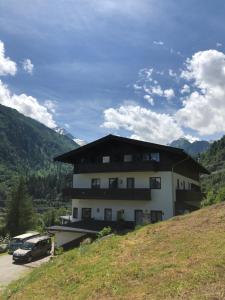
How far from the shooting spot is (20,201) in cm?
7012

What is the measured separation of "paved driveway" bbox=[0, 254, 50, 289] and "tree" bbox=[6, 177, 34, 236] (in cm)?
A: 3540

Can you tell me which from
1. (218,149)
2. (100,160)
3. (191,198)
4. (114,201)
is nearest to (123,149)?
(100,160)

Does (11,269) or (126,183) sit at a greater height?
(126,183)

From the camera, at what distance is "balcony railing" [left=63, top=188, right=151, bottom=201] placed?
34.9 meters

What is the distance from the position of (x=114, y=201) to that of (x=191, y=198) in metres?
9.82

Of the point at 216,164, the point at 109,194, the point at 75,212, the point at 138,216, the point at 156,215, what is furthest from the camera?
the point at 216,164

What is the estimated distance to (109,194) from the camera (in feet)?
122

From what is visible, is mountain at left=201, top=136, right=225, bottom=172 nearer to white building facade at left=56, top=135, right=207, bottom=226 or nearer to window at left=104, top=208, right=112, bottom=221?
white building facade at left=56, top=135, right=207, bottom=226

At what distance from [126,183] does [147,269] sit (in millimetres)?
24955

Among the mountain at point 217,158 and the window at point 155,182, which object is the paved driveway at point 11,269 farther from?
the mountain at point 217,158

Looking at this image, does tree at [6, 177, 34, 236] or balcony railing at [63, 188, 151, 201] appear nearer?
balcony railing at [63, 188, 151, 201]

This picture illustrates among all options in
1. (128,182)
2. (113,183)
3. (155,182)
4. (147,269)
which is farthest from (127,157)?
(147,269)

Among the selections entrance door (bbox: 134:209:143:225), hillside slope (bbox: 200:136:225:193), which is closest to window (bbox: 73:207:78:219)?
entrance door (bbox: 134:209:143:225)

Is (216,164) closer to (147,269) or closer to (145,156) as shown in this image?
(145,156)
